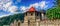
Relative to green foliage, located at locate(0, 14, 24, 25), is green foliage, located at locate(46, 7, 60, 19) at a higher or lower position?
higher

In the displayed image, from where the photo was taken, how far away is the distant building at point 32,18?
711cm

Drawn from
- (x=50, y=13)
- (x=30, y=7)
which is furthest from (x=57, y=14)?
(x=30, y=7)

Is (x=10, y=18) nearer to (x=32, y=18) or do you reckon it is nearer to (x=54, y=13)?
(x=32, y=18)

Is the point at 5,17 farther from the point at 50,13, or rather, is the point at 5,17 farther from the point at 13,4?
the point at 50,13

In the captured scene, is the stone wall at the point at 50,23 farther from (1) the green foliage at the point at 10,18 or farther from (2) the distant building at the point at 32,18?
(1) the green foliage at the point at 10,18

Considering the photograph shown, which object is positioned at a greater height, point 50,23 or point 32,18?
point 32,18

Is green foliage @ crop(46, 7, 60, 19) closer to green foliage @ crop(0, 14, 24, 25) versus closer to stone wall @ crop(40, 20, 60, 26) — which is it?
stone wall @ crop(40, 20, 60, 26)

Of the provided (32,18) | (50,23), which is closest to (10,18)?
(32,18)

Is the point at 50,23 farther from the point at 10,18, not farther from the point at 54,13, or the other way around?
the point at 10,18

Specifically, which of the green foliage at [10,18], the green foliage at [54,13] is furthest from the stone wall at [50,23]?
the green foliage at [10,18]

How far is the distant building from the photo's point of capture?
7.11m

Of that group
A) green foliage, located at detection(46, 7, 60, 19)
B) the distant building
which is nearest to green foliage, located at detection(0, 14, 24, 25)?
the distant building

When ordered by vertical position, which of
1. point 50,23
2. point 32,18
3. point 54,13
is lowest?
point 50,23

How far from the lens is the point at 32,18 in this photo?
7160mm
